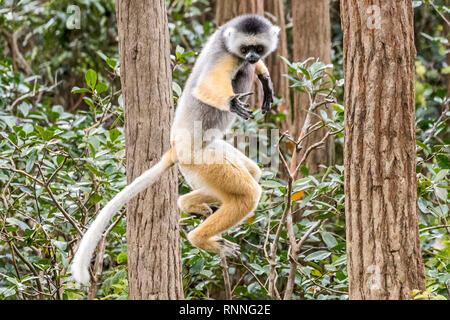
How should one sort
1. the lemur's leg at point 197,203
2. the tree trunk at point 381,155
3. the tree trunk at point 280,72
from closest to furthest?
1. the tree trunk at point 381,155
2. the lemur's leg at point 197,203
3. the tree trunk at point 280,72

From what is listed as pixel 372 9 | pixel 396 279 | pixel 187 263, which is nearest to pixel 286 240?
pixel 187 263

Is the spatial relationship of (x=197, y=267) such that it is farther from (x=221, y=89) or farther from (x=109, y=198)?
(x=221, y=89)

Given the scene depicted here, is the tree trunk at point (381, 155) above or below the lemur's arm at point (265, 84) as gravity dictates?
below

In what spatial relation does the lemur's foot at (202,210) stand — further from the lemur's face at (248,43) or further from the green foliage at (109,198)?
the lemur's face at (248,43)

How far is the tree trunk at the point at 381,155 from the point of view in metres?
3.13

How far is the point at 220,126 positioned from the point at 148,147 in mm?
523

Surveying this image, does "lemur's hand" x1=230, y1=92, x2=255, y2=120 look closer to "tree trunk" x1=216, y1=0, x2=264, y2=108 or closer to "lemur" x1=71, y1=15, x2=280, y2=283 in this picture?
"lemur" x1=71, y1=15, x2=280, y2=283

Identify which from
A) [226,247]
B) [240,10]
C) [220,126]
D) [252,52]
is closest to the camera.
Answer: [252,52]

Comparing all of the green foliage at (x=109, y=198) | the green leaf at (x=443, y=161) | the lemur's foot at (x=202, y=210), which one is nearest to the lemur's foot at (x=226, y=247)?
the lemur's foot at (x=202, y=210)

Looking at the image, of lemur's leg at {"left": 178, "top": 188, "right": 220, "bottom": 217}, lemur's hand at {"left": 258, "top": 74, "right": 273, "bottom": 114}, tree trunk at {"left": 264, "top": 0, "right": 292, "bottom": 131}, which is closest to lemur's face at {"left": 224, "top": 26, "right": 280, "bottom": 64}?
lemur's hand at {"left": 258, "top": 74, "right": 273, "bottom": 114}

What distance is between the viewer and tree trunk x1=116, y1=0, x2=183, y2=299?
4.03 m

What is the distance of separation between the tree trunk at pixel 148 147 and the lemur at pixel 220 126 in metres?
0.17

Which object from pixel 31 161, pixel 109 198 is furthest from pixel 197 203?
pixel 31 161

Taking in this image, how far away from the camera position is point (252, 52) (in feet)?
12.4
